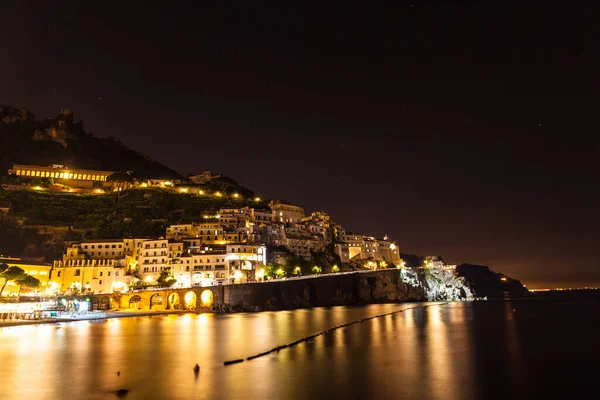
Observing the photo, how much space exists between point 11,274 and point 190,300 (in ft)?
80.7

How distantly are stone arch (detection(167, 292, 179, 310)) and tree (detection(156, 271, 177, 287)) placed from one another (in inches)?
104

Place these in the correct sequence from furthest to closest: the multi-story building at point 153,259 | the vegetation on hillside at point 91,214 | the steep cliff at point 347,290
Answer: the vegetation on hillside at point 91,214
the multi-story building at point 153,259
the steep cliff at point 347,290

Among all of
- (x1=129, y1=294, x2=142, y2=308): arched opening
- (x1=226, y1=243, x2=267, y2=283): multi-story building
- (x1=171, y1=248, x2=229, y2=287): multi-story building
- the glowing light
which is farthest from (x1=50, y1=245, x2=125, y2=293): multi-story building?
(x1=226, y1=243, x2=267, y2=283): multi-story building

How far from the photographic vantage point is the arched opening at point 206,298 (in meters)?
65.9

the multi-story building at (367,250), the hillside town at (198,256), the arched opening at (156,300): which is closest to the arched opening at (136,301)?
the arched opening at (156,300)

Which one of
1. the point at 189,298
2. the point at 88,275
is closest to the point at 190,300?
the point at 189,298

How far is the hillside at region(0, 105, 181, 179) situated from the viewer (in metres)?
124

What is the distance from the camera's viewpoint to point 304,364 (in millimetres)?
22156

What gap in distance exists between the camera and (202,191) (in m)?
112

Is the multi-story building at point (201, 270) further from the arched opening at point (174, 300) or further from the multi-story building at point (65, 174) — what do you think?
the multi-story building at point (65, 174)

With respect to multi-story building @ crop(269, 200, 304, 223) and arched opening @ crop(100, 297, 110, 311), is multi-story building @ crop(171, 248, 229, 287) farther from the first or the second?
multi-story building @ crop(269, 200, 304, 223)

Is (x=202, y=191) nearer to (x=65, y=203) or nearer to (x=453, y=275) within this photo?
(x=65, y=203)

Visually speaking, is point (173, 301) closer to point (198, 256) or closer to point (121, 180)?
point (198, 256)

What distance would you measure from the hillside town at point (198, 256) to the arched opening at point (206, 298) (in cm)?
467
